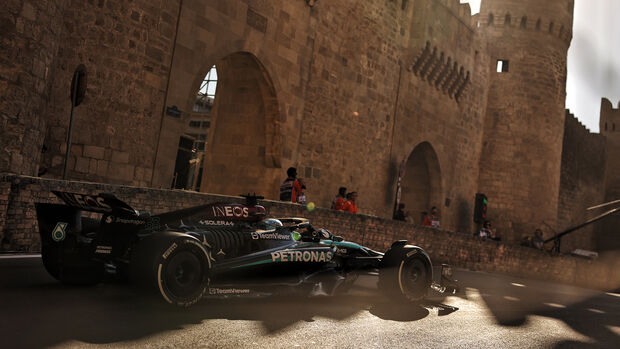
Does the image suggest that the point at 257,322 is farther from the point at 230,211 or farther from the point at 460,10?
the point at 460,10

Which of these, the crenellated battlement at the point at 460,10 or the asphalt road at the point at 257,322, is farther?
the crenellated battlement at the point at 460,10

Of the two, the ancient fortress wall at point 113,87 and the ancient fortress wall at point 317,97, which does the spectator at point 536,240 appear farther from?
the ancient fortress wall at point 113,87

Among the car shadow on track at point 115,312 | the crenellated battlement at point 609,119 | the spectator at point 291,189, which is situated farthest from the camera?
the crenellated battlement at point 609,119

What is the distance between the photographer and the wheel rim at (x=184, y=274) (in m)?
4.39

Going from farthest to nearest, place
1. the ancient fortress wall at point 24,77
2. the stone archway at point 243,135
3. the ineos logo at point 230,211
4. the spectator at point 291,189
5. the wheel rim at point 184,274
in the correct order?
the stone archway at point 243,135
the spectator at point 291,189
the ancient fortress wall at point 24,77
the ineos logo at point 230,211
the wheel rim at point 184,274

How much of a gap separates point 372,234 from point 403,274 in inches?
276

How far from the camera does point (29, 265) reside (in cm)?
595

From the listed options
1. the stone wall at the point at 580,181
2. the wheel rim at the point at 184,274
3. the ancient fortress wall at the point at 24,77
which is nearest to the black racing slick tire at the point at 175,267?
the wheel rim at the point at 184,274

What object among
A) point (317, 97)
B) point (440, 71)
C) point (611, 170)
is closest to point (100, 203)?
point (317, 97)

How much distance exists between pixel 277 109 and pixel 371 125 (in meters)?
5.03

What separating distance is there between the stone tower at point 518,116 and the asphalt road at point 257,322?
2308 cm

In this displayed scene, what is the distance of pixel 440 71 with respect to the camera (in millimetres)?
24656

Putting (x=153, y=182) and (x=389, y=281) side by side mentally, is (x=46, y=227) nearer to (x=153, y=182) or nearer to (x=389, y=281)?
(x=389, y=281)

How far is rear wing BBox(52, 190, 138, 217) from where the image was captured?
4.61 m
